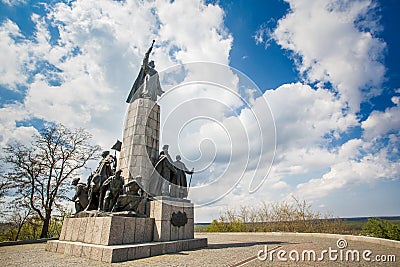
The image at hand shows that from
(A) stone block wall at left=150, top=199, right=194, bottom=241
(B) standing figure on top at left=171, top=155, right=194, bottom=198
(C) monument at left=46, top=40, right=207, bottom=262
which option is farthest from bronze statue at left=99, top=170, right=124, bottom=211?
(B) standing figure on top at left=171, top=155, right=194, bottom=198

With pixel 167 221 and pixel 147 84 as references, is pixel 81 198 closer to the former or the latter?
pixel 167 221

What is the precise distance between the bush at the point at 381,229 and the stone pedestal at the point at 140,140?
10.8m

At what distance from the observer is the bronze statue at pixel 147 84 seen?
11821 millimetres

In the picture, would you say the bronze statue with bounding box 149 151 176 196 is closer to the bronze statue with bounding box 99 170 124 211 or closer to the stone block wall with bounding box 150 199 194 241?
the stone block wall with bounding box 150 199 194 241

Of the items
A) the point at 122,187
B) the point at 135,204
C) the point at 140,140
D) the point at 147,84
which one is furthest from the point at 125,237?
the point at 147,84

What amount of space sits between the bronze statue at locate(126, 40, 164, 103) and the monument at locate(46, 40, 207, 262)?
0.39ft

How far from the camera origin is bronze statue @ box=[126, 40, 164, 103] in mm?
11821

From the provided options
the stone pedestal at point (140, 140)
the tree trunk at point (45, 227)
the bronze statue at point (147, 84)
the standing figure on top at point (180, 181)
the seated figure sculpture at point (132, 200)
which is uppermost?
the bronze statue at point (147, 84)

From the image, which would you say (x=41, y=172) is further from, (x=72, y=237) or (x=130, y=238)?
(x=130, y=238)

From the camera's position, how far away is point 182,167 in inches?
409

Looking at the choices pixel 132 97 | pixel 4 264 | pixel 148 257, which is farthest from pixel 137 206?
pixel 132 97

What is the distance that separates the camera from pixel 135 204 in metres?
8.27

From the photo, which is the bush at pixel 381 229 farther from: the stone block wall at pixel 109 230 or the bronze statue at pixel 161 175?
the stone block wall at pixel 109 230

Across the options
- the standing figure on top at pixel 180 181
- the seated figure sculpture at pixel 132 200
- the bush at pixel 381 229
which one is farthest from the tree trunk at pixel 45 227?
the bush at pixel 381 229
